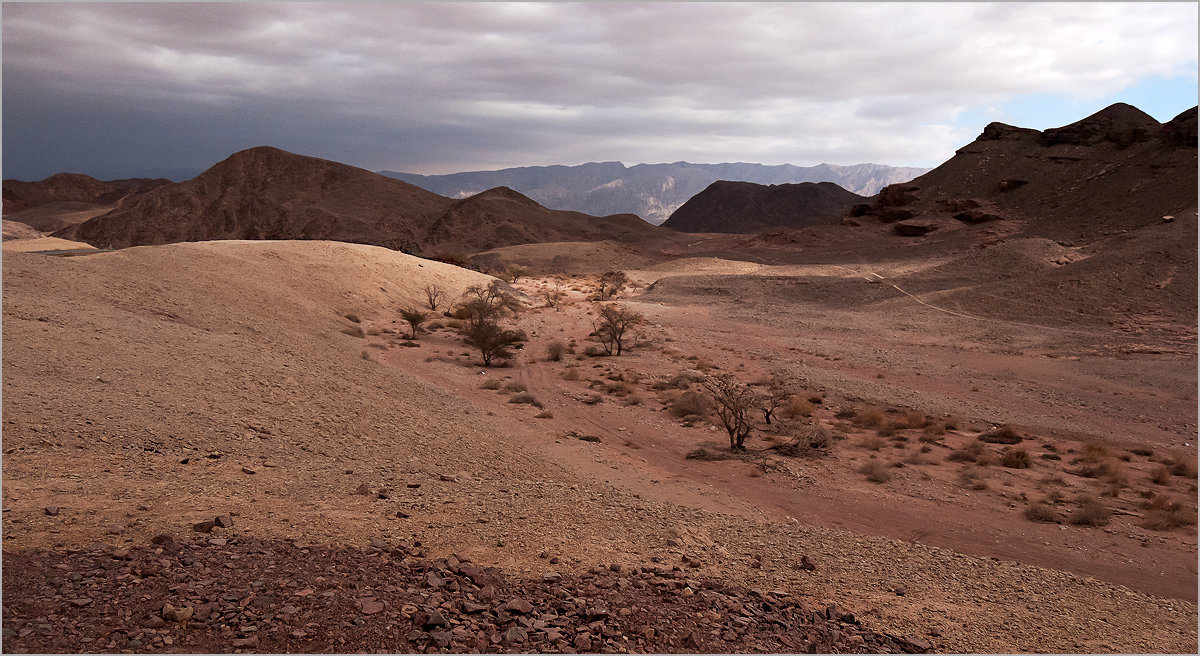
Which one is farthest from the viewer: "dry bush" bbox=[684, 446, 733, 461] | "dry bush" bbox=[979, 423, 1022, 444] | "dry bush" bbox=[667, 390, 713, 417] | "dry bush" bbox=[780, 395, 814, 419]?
"dry bush" bbox=[780, 395, 814, 419]

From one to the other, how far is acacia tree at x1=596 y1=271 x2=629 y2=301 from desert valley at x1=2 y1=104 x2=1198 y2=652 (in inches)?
363

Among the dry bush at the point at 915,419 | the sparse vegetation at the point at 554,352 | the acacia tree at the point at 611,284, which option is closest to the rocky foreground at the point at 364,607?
the dry bush at the point at 915,419

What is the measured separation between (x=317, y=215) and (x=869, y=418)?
82022mm

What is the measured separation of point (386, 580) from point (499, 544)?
1404 millimetres

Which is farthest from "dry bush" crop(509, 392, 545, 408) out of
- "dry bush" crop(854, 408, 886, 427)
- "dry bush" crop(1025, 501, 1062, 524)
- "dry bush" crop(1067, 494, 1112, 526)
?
"dry bush" crop(1067, 494, 1112, 526)

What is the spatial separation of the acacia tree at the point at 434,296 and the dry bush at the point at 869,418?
17.3m

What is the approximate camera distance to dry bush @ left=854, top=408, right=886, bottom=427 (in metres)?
14.3

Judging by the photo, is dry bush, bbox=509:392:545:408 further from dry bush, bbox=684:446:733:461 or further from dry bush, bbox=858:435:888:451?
dry bush, bbox=858:435:888:451

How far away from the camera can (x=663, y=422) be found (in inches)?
555

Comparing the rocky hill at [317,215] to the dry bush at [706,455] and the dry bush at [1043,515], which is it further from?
the dry bush at [1043,515]

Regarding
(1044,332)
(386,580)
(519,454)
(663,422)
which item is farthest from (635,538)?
(1044,332)

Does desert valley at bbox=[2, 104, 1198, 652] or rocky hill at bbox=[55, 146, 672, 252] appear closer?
desert valley at bbox=[2, 104, 1198, 652]

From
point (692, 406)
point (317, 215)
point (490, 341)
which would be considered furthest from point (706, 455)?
point (317, 215)

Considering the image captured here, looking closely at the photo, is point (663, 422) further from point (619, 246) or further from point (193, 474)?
point (619, 246)
